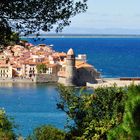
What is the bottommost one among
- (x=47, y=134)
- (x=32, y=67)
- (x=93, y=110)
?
(x=47, y=134)

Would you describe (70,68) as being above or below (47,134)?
above

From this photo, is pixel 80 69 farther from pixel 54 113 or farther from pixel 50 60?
pixel 54 113

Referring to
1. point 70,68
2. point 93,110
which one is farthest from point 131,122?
point 70,68

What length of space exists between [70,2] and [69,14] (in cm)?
12

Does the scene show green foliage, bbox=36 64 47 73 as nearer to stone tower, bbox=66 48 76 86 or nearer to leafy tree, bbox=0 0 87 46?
stone tower, bbox=66 48 76 86

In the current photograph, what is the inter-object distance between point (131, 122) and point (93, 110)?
21.5ft

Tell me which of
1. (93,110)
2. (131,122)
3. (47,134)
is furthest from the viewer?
(47,134)

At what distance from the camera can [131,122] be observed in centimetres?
454

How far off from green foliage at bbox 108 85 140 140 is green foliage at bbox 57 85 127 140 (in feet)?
18.5

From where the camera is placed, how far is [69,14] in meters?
5.87

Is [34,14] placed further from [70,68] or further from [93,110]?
[70,68]

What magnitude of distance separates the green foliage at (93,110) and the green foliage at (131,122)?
5.64m

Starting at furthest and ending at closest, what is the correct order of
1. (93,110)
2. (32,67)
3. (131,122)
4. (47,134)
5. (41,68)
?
(32,67)
(41,68)
(47,134)
(93,110)
(131,122)

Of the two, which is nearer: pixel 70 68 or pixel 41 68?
pixel 70 68
